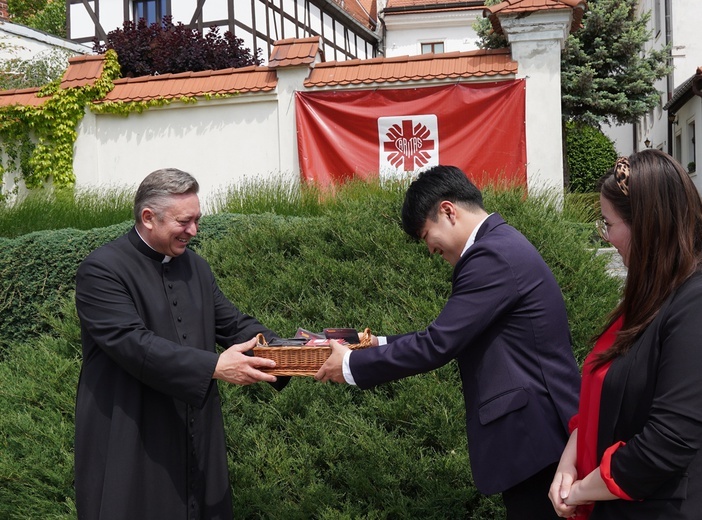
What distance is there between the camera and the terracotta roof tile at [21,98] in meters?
11.4

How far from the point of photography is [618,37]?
56.9 ft

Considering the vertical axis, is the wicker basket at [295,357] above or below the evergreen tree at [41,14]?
below

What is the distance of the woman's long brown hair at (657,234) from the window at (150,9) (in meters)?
21.6

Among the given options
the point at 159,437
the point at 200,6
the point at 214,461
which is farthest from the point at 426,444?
the point at 200,6

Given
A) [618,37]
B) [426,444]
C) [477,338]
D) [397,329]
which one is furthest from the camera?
[618,37]

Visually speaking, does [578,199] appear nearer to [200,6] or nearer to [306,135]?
[306,135]

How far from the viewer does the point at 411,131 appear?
10.3 metres

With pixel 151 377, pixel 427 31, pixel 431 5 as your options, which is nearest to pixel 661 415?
pixel 151 377

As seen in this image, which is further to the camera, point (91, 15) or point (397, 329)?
point (91, 15)

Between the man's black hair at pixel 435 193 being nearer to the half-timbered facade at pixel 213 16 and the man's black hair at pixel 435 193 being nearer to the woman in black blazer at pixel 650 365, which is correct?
the woman in black blazer at pixel 650 365

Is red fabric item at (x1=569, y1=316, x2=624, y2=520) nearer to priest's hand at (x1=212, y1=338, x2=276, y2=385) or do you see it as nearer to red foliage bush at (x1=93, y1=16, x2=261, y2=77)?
priest's hand at (x1=212, y1=338, x2=276, y2=385)

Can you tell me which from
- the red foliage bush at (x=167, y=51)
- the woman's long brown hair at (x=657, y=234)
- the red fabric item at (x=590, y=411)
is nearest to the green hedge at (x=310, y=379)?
the red fabric item at (x=590, y=411)

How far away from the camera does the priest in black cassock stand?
3.12 meters

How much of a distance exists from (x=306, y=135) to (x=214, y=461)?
7529mm
